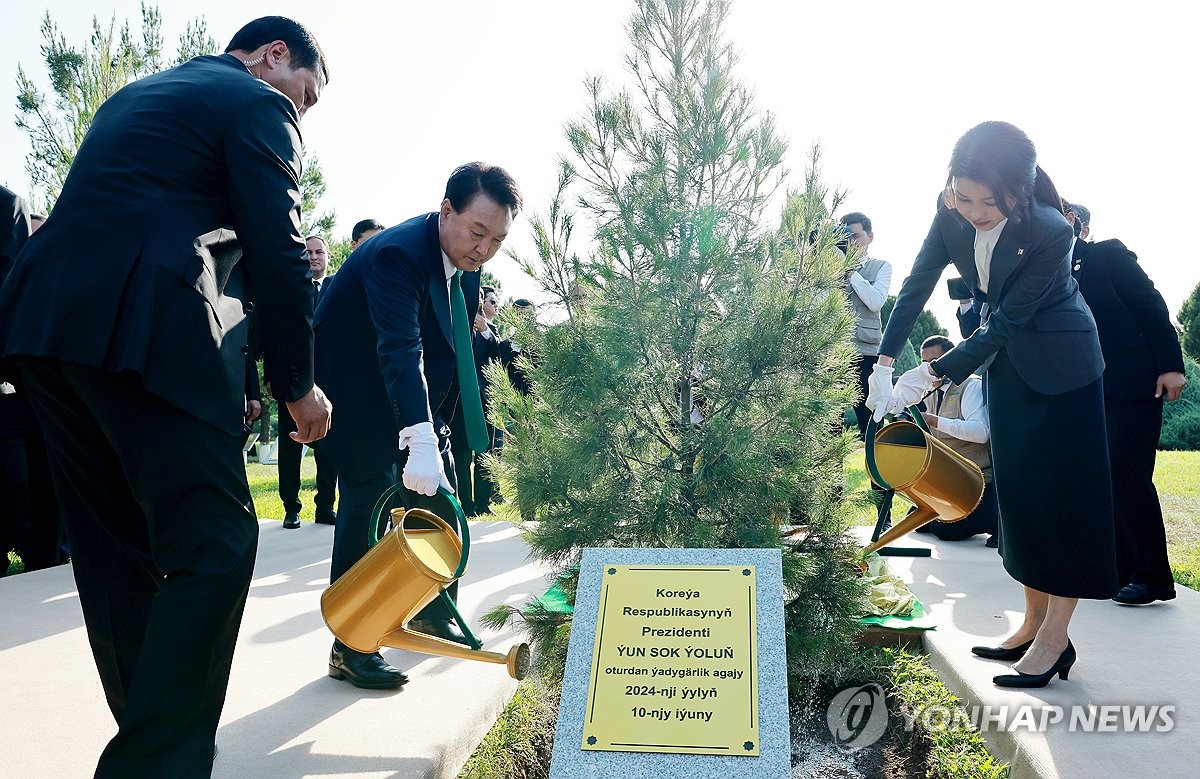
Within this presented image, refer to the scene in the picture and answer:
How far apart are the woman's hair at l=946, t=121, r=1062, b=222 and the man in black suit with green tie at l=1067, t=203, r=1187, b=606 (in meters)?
1.54

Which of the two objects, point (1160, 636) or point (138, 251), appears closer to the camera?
point (138, 251)

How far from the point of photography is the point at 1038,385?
293cm

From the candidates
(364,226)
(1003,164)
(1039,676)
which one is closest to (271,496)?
(364,226)

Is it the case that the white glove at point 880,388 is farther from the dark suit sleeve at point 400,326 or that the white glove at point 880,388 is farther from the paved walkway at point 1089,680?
the dark suit sleeve at point 400,326

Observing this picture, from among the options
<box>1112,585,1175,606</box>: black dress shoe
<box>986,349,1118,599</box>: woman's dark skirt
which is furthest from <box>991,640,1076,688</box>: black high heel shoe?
<box>1112,585,1175,606</box>: black dress shoe

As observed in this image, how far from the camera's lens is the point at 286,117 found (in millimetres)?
2090

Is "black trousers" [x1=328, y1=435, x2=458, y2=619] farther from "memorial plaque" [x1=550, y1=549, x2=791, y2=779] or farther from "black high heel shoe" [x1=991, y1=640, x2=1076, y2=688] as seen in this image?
"black high heel shoe" [x1=991, y1=640, x2=1076, y2=688]

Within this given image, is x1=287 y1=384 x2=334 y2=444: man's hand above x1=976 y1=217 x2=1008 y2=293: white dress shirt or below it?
below

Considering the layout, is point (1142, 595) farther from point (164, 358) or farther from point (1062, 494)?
point (164, 358)

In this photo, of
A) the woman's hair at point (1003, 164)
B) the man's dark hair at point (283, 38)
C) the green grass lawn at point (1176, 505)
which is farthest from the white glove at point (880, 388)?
the man's dark hair at point (283, 38)

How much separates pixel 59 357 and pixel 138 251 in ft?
0.88

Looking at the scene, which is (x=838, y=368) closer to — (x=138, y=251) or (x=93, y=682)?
(x=138, y=251)

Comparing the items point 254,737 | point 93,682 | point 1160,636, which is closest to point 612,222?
point 254,737

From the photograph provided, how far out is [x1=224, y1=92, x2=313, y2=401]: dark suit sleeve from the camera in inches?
77.3
